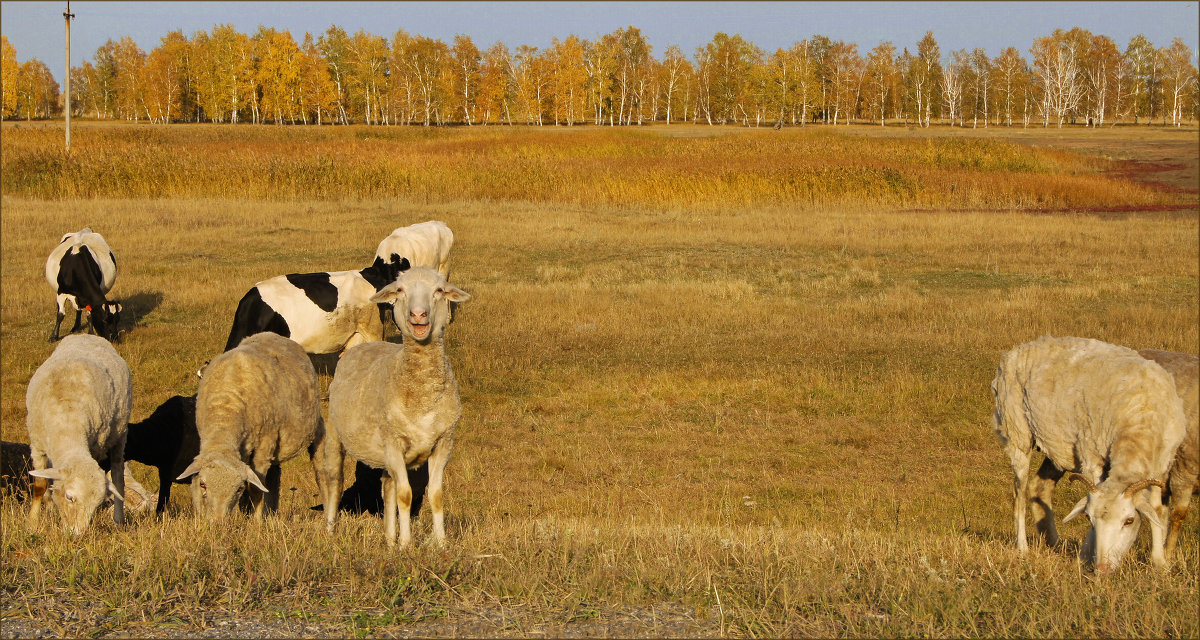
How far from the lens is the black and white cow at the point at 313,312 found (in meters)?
11.8

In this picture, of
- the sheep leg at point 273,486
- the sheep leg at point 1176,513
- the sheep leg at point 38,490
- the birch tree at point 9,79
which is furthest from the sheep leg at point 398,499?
the birch tree at point 9,79

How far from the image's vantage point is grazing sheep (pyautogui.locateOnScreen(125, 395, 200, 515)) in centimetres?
838

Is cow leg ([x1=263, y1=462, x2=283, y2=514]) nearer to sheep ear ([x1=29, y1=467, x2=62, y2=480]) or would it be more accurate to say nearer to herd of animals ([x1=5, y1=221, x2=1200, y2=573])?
herd of animals ([x1=5, y1=221, x2=1200, y2=573])

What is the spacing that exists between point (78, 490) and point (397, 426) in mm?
2167

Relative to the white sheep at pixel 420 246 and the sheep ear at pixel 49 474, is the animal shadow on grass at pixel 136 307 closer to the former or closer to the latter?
the white sheep at pixel 420 246

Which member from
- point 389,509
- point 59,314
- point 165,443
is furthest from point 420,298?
point 59,314

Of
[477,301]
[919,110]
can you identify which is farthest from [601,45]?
[477,301]

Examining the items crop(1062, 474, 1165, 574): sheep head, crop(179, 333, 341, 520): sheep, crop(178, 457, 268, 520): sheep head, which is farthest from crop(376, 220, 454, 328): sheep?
crop(1062, 474, 1165, 574): sheep head

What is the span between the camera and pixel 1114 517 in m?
6.01

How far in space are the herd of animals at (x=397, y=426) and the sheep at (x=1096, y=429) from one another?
0.03 ft

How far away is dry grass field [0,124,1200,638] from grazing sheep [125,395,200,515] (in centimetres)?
40

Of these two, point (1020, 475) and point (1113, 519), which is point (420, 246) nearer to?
point (1020, 475)

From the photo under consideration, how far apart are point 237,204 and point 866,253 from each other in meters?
17.8

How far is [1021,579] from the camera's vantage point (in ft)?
19.2
